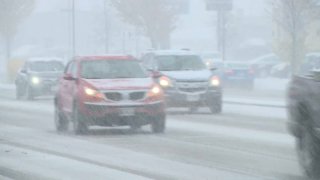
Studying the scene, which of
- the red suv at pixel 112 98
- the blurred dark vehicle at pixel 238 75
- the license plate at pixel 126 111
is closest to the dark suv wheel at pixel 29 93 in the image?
the blurred dark vehicle at pixel 238 75

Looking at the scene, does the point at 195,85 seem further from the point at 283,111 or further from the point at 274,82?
the point at 274,82

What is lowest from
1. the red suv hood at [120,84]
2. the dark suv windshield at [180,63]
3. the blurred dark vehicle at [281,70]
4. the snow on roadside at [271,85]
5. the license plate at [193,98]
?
the snow on roadside at [271,85]

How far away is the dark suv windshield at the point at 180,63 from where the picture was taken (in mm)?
24891

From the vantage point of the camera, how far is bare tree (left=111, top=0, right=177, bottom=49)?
4944 centimetres

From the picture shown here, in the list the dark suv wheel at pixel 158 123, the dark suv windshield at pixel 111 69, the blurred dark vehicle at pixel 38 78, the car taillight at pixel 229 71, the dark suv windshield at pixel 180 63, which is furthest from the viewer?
the car taillight at pixel 229 71

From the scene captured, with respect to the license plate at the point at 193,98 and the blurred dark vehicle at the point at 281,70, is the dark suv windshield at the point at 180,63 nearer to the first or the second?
the license plate at the point at 193,98

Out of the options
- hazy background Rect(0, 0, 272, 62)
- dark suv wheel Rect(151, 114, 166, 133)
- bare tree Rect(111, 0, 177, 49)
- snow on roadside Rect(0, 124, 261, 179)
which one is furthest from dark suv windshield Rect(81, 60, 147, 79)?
hazy background Rect(0, 0, 272, 62)

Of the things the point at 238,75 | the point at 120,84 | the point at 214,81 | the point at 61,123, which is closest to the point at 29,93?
the point at 214,81

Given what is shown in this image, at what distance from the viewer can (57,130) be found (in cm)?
1944

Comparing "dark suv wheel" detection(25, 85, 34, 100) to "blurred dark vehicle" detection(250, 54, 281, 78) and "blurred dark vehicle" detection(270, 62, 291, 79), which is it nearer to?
"blurred dark vehicle" detection(270, 62, 291, 79)

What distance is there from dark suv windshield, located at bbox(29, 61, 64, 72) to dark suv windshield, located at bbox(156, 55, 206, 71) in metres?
9.75

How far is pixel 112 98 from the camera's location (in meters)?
17.7

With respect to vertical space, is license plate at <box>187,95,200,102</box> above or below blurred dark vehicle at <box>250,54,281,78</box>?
above

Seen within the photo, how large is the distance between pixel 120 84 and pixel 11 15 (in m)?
39.8
